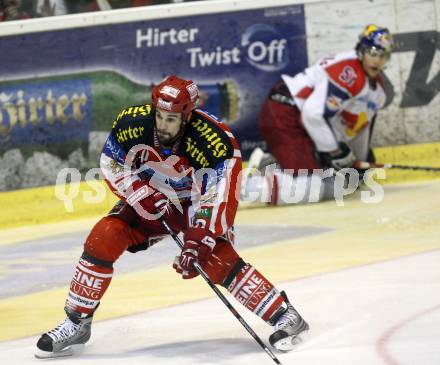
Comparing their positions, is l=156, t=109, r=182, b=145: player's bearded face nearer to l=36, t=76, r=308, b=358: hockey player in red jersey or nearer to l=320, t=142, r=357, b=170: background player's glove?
l=36, t=76, r=308, b=358: hockey player in red jersey

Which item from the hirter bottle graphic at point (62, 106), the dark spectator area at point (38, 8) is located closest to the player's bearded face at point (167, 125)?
the hirter bottle graphic at point (62, 106)

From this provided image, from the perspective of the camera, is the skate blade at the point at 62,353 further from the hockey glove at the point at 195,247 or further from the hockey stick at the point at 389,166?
the hockey stick at the point at 389,166

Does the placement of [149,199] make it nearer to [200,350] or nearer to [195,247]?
[195,247]

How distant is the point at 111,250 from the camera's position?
5.13 meters

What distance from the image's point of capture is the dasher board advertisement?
9.41 m

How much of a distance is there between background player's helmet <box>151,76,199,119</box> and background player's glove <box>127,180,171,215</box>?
1.37ft

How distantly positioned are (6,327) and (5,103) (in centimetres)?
375

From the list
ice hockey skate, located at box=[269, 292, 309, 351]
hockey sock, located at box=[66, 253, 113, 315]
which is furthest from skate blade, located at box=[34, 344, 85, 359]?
ice hockey skate, located at box=[269, 292, 309, 351]

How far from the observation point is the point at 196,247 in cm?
495

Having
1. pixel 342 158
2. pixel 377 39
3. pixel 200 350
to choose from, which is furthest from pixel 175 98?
pixel 342 158

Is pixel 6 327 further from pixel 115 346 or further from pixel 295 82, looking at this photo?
pixel 295 82

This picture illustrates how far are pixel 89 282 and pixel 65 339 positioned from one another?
30 centimetres

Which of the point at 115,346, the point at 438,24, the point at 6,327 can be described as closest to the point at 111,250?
the point at 115,346

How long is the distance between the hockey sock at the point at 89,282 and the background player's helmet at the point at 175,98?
2.45 ft
